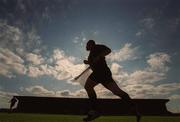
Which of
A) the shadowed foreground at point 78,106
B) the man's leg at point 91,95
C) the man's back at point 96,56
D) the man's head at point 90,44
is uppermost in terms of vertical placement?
the shadowed foreground at point 78,106

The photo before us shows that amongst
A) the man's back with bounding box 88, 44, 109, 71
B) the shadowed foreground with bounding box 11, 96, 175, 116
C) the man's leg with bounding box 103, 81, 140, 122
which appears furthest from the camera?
the shadowed foreground with bounding box 11, 96, 175, 116

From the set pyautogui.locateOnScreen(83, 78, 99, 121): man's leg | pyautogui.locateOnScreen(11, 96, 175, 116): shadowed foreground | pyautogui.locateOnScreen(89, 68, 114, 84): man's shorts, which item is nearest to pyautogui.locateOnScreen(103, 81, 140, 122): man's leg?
pyautogui.locateOnScreen(89, 68, 114, 84): man's shorts

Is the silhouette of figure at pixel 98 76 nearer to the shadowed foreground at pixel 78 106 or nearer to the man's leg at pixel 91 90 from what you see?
the man's leg at pixel 91 90

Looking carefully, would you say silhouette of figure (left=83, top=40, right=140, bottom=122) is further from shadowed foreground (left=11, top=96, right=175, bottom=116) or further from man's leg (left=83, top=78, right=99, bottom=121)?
shadowed foreground (left=11, top=96, right=175, bottom=116)

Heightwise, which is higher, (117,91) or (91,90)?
(91,90)

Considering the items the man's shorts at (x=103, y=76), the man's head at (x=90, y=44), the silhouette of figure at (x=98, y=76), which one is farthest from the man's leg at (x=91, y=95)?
the man's head at (x=90, y=44)

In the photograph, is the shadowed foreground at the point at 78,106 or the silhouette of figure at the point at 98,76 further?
the shadowed foreground at the point at 78,106

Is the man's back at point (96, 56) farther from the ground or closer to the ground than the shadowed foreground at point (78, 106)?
closer to the ground

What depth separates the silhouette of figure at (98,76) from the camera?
870 cm

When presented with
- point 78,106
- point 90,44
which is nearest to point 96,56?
point 90,44

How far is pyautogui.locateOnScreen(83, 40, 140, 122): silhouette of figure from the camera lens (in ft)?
→ 28.5

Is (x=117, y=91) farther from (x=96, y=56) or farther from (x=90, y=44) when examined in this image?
(x=90, y=44)

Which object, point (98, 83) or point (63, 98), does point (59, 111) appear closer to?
point (63, 98)

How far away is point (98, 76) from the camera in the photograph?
28.8 ft
